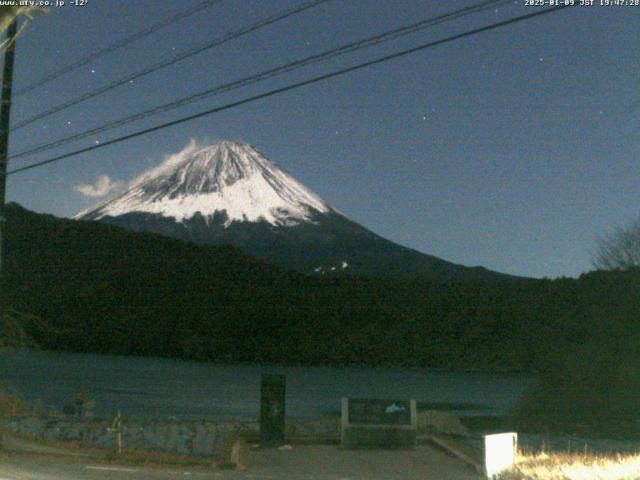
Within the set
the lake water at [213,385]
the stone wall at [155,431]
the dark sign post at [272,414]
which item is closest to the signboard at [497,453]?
the dark sign post at [272,414]

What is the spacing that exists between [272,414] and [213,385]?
27767mm

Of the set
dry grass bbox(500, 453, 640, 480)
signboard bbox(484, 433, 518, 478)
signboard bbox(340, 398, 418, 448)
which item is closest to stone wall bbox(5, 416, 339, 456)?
signboard bbox(340, 398, 418, 448)

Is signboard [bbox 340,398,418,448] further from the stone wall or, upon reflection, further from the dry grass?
the dry grass

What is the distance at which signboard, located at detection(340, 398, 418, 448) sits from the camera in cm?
1706

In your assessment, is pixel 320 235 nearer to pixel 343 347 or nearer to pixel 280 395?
pixel 343 347

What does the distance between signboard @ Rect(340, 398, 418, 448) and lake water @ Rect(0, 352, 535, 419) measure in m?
12.2

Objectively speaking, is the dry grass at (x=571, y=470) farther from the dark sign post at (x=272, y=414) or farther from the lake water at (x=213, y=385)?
the lake water at (x=213, y=385)

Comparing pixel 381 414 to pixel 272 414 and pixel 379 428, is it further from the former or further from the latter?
pixel 272 414

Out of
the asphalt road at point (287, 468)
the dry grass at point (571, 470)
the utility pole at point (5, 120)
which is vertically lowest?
the asphalt road at point (287, 468)

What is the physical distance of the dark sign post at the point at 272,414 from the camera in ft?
55.6

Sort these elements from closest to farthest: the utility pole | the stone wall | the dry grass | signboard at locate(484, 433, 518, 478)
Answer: the dry grass
signboard at locate(484, 433, 518, 478)
the utility pole
the stone wall

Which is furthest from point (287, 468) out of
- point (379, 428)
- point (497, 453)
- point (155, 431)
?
point (155, 431)

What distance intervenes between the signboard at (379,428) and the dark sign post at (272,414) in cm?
123

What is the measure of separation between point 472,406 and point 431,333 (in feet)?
85.5
